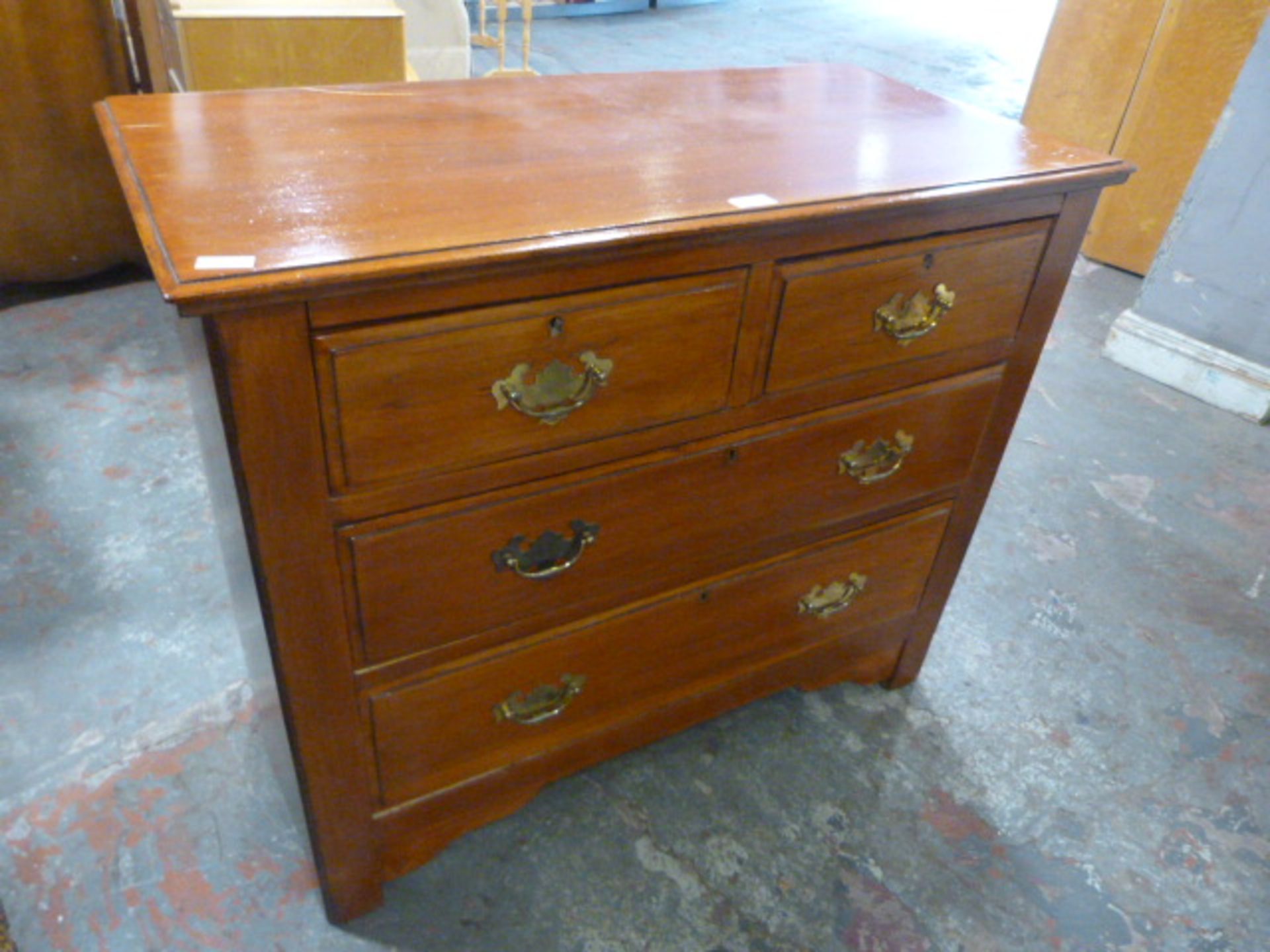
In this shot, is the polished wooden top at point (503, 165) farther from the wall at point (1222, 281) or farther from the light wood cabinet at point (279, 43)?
the wall at point (1222, 281)

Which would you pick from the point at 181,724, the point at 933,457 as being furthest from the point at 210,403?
the point at 933,457

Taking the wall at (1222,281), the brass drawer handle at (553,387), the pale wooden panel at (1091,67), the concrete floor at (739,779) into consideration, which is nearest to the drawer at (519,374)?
the brass drawer handle at (553,387)

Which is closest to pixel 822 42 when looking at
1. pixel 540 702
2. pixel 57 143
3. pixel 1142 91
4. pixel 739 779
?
pixel 1142 91

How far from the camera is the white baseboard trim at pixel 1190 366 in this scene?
2.50m

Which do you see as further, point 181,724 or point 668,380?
point 181,724

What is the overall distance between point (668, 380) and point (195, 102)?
2.11ft

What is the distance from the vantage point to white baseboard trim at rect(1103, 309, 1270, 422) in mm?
2502

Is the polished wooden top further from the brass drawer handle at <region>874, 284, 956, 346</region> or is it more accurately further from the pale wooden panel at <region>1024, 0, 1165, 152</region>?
the pale wooden panel at <region>1024, 0, 1165, 152</region>

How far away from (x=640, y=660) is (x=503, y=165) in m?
0.65

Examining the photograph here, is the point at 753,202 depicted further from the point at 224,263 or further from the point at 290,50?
the point at 290,50

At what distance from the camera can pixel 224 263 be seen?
75 centimetres

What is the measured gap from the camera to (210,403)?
92 centimetres

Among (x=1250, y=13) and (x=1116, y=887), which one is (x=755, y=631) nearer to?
(x=1116, y=887)

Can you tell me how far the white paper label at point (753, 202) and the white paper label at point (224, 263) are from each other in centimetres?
46
